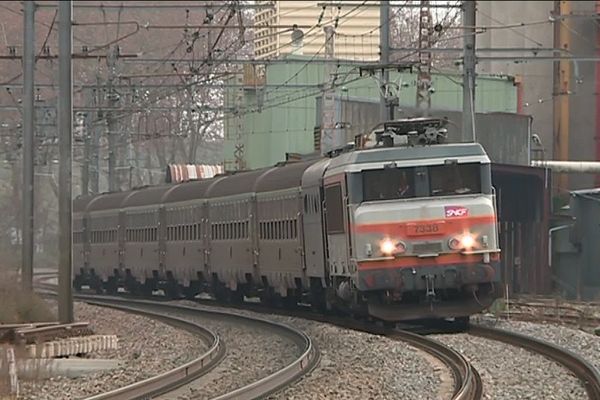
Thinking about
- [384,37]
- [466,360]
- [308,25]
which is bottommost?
[466,360]

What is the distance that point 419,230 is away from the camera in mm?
18578

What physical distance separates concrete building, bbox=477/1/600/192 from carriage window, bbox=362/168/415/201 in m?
7.72

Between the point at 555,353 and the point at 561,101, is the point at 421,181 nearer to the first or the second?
the point at 555,353

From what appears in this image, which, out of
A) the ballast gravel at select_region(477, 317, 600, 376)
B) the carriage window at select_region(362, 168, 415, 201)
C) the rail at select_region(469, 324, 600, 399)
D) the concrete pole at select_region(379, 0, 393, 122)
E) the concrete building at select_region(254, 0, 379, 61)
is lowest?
the ballast gravel at select_region(477, 317, 600, 376)

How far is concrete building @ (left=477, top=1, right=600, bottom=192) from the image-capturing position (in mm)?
33312

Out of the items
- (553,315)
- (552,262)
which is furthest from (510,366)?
(552,262)

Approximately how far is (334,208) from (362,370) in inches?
221

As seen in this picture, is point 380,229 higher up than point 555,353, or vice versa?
point 380,229

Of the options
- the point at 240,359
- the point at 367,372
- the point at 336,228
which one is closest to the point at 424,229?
the point at 336,228

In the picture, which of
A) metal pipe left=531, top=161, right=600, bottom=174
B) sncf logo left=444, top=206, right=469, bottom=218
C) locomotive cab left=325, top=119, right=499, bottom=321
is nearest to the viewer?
locomotive cab left=325, top=119, right=499, bottom=321

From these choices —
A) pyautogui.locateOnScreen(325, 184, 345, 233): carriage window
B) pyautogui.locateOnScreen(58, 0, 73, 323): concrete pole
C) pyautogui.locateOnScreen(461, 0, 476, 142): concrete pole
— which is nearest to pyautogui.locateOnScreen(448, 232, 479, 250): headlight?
pyautogui.locateOnScreen(325, 184, 345, 233): carriage window

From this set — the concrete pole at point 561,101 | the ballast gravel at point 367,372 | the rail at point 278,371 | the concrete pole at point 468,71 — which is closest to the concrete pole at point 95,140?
the rail at point 278,371

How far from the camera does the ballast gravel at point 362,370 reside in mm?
12938

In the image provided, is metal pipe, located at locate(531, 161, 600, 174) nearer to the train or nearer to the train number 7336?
the train
